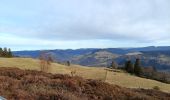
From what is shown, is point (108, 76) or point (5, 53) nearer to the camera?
point (108, 76)

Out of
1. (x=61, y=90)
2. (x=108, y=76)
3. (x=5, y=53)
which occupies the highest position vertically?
(x=61, y=90)

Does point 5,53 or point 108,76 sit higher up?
point 5,53

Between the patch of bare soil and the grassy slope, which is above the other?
the patch of bare soil

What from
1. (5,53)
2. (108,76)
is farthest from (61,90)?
(5,53)

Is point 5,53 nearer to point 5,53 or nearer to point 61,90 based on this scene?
point 5,53

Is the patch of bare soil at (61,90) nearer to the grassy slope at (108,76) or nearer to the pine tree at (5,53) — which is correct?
the grassy slope at (108,76)

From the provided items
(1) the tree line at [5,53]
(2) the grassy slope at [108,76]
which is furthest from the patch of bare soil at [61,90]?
(1) the tree line at [5,53]

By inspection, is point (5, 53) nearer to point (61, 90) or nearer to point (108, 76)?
point (108, 76)

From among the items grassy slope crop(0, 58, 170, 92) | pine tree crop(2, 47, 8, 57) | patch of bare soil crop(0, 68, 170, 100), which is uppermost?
patch of bare soil crop(0, 68, 170, 100)

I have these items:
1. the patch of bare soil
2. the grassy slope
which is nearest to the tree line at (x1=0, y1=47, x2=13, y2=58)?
the grassy slope

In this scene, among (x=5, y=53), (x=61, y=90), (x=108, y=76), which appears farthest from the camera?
(x=5, y=53)

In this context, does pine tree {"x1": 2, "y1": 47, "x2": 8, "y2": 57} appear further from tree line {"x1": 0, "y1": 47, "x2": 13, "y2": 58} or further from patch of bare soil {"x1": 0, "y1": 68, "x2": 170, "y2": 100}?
patch of bare soil {"x1": 0, "y1": 68, "x2": 170, "y2": 100}

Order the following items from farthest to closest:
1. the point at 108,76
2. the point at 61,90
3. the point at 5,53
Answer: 1. the point at 5,53
2. the point at 108,76
3. the point at 61,90

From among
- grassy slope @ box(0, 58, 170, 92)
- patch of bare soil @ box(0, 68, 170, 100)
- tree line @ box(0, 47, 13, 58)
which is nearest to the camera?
patch of bare soil @ box(0, 68, 170, 100)
